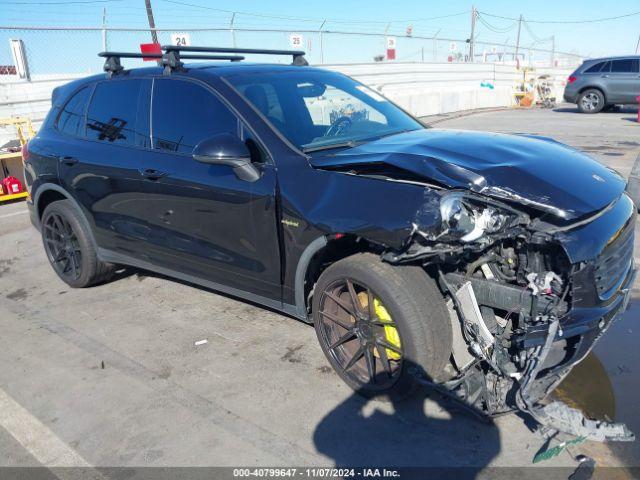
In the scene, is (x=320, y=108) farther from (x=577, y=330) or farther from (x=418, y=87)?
(x=418, y=87)

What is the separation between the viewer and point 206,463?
2752mm

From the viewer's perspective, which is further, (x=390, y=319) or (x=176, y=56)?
(x=176, y=56)

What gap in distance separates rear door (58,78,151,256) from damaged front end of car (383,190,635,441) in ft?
7.51

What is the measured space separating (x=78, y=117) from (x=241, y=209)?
2.24 meters

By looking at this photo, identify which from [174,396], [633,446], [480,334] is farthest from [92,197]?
Result: [633,446]

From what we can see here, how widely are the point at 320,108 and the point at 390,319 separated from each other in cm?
178

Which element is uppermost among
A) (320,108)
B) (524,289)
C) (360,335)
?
(320,108)

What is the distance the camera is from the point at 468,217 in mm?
2678

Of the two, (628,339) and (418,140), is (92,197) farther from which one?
(628,339)

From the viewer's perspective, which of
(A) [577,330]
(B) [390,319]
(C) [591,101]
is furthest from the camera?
(C) [591,101]

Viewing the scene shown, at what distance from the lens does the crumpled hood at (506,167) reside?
2723 mm

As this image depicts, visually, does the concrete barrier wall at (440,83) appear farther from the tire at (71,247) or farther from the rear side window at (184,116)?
the rear side window at (184,116)

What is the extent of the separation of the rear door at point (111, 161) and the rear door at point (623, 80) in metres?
17.4

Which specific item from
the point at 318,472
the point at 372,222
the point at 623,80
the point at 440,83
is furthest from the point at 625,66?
the point at 318,472
